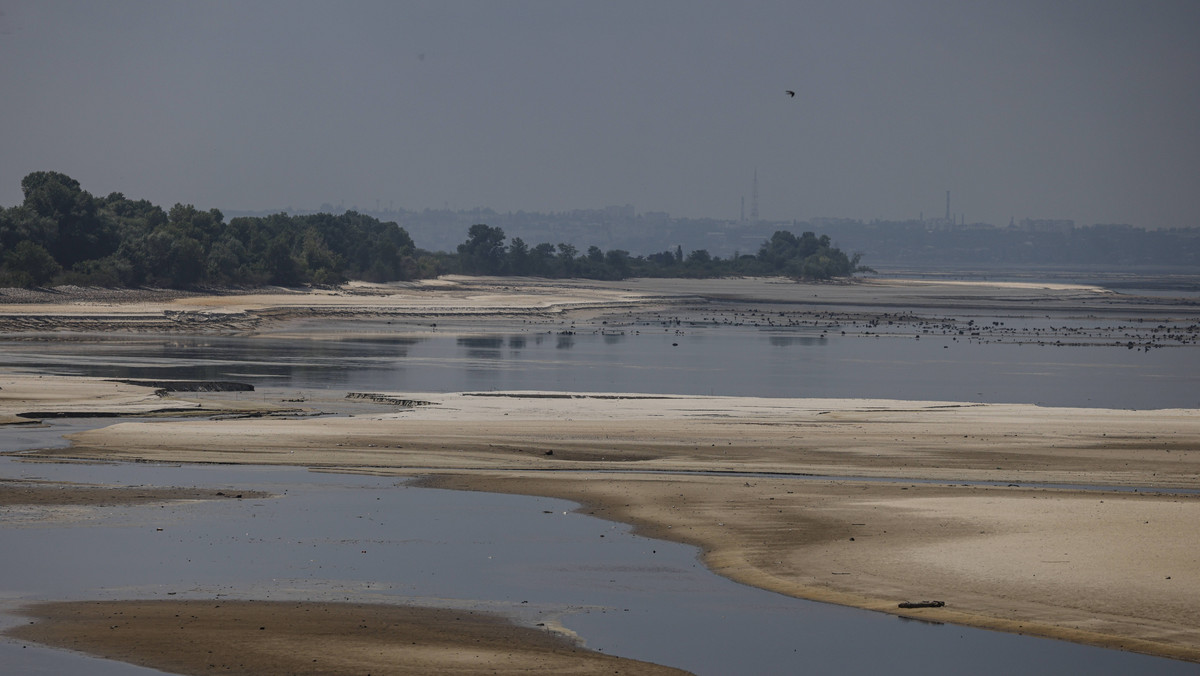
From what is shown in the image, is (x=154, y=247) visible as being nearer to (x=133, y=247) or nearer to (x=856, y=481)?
(x=133, y=247)

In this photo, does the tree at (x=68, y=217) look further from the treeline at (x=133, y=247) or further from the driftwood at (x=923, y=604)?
the driftwood at (x=923, y=604)

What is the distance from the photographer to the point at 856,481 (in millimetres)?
25750

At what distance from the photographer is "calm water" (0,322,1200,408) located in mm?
48375

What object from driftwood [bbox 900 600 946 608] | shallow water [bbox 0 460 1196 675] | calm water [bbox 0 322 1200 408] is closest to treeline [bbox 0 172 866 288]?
calm water [bbox 0 322 1200 408]

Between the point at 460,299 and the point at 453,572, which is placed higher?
the point at 460,299

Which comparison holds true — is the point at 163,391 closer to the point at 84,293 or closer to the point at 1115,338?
the point at 84,293

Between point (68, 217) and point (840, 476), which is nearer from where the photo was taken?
point (840, 476)

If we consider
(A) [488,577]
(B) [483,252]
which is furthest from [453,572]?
(B) [483,252]

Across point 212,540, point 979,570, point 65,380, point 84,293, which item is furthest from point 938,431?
point 84,293

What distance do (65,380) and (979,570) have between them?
33430 millimetres

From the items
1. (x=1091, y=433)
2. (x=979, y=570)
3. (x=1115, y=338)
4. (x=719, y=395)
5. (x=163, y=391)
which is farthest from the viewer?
(x=1115, y=338)

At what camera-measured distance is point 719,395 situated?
1804 inches

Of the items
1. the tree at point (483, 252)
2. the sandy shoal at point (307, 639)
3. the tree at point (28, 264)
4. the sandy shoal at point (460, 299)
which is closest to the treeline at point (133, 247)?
the tree at point (28, 264)

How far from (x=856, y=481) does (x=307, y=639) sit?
14.0 m
